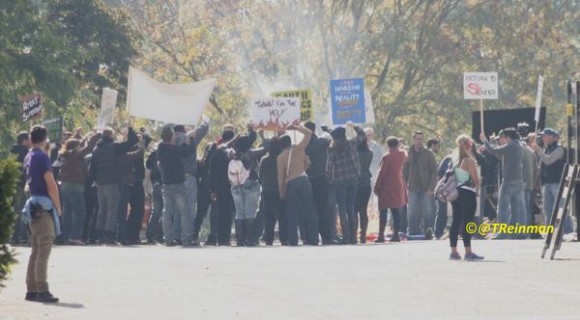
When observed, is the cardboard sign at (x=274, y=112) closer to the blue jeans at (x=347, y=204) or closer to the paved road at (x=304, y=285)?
the blue jeans at (x=347, y=204)

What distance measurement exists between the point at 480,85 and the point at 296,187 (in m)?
5.37

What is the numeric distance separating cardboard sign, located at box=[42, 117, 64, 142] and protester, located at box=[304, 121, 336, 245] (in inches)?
159

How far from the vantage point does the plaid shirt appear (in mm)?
29047

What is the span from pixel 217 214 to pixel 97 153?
216cm

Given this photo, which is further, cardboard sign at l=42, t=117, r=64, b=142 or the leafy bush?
cardboard sign at l=42, t=117, r=64, b=142

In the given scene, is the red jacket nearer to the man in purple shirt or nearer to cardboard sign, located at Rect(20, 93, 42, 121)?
cardboard sign, located at Rect(20, 93, 42, 121)

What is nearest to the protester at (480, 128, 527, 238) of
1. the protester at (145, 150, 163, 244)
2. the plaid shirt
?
the plaid shirt

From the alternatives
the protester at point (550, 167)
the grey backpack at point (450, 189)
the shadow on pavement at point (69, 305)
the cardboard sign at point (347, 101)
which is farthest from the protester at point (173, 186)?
the shadow on pavement at point (69, 305)

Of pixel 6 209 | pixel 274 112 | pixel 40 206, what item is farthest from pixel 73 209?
pixel 6 209

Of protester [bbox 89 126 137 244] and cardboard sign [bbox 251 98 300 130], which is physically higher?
cardboard sign [bbox 251 98 300 130]

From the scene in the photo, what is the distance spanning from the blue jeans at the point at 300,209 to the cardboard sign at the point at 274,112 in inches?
83.0

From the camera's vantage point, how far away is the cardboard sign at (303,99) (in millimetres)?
31375

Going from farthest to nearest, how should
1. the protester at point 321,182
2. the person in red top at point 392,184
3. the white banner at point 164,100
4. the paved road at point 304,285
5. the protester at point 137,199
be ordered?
1. the white banner at point 164,100
2. the person in red top at point 392,184
3. the protester at point 137,199
4. the protester at point 321,182
5. the paved road at point 304,285

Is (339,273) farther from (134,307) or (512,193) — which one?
(512,193)
